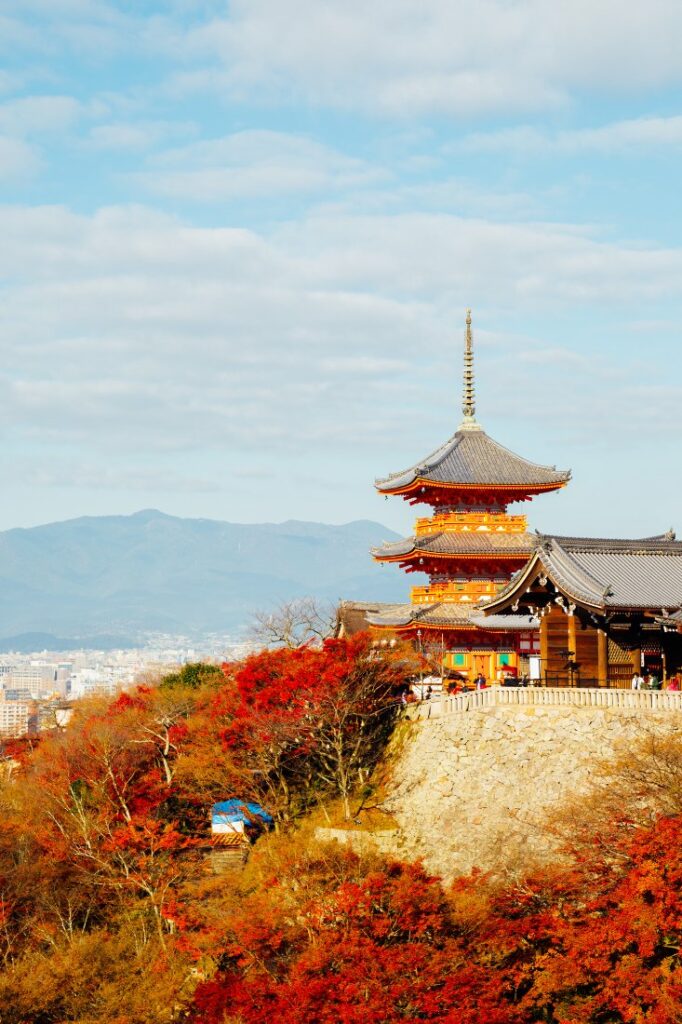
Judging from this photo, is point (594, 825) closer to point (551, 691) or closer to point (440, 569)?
point (551, 691)

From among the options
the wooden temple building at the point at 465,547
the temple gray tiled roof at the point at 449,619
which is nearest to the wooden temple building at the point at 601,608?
the temple gray tiled roof at the point at 449,619

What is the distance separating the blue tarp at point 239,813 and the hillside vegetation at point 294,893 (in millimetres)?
472

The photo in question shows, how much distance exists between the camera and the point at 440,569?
175ft

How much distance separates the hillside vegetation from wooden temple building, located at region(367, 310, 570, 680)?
6835 millimetres

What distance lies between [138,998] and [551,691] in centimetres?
1385

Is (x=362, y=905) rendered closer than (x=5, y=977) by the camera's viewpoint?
Yes

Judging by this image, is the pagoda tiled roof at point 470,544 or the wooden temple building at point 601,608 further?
the pagoda tiled roof at point 470,544

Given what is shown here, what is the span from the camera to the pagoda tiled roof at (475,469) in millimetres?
53531

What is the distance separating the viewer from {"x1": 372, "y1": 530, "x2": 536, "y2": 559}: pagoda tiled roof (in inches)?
2039

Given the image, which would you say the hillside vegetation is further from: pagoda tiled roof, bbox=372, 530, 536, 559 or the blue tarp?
pagoda tiled roof, bbox=372, 530, 536, 559

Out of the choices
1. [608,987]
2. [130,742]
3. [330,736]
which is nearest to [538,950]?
[608,987]

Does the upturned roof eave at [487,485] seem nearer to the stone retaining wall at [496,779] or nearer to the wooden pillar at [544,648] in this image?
the wooden pillar at [544,648]

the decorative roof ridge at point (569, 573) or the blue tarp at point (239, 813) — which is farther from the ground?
the decorative roof ridge at point (569, 573)

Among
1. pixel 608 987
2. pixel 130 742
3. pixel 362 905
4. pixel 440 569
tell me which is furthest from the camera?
pixel 440 569
